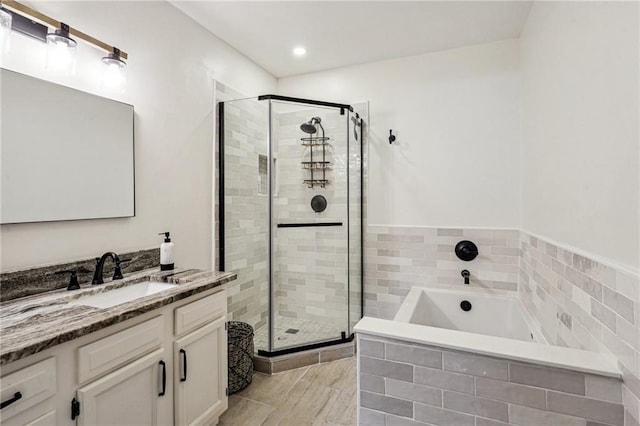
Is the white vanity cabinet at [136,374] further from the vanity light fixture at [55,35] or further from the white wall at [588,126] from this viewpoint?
the white wall at [588,126]

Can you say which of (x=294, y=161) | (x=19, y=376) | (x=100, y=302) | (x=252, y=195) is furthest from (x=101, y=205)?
(x=294, y=161)

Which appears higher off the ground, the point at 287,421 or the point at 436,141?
the point at 436,141

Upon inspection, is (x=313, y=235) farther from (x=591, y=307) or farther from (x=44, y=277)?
(x=591, y=307)

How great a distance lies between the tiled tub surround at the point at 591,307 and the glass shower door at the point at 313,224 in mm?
1615

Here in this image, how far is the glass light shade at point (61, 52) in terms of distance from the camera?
154cm

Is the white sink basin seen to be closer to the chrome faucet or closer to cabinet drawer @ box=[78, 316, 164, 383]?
the chrome faucet

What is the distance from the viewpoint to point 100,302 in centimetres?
158

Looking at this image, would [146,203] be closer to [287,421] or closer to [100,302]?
[100,302]

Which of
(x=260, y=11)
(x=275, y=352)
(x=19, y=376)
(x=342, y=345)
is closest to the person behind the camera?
(x=19, y=376)

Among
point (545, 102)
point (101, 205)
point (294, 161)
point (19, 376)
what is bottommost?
point (19, 376)

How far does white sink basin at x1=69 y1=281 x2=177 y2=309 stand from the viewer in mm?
1547

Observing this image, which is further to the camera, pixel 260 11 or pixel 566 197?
pixel 260 11

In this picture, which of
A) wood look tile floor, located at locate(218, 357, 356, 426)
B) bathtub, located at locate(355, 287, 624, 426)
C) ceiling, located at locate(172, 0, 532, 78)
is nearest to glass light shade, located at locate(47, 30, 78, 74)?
ceiling, located at locate(172, 0, 532, 78)

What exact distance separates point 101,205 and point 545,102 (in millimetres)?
2734
